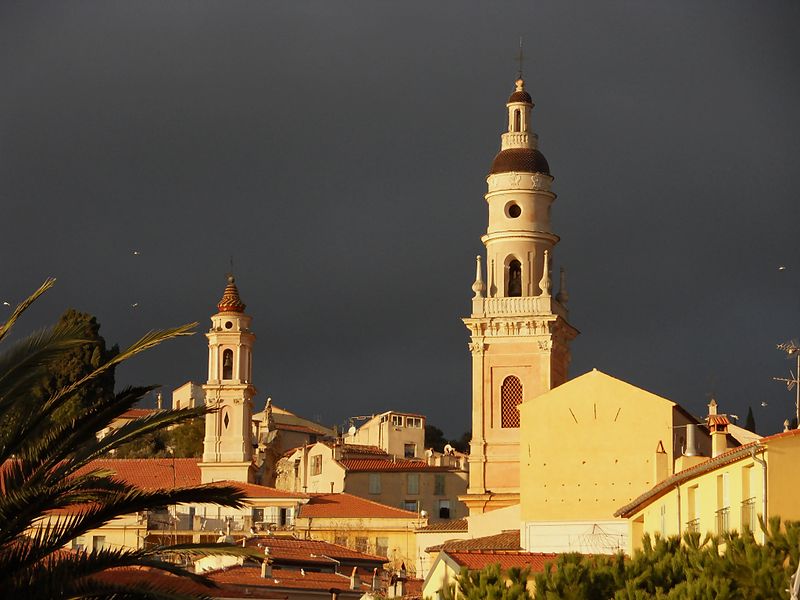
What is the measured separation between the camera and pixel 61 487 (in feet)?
76.2

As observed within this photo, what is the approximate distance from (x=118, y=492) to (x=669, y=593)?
9.29 metres

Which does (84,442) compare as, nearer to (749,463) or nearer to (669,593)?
(669,593)

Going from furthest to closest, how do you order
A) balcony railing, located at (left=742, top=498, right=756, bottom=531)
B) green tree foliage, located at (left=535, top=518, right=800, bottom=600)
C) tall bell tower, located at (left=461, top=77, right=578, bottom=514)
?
tall bell tower, located at (left=461, top=77, right=578, bottom=514), balcony railing, located at (left=742, top=498, right=756, bottom=531), green tree foliage, located at (left=535, top=518, right=800, bottom=600)

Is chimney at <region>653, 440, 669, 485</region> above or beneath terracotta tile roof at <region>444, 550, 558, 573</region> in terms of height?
above

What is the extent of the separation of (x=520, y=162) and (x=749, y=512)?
53453mm

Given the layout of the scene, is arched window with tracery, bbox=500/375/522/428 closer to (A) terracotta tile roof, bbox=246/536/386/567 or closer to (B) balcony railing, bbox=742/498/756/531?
(A) terracotta tile roof, bbox=246/536/386/567

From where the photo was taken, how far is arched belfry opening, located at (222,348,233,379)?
110 meters

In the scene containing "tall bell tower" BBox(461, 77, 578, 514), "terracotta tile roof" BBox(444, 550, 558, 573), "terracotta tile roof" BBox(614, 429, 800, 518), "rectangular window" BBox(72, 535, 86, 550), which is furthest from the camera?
"tall bell tower" BBox(461, 77, 578, 514)

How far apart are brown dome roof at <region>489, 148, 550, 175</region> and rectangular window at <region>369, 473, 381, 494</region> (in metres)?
25.0

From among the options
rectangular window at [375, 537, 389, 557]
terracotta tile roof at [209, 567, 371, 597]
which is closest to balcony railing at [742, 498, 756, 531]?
terracotta tile roof at [209, 567, 371, 597]

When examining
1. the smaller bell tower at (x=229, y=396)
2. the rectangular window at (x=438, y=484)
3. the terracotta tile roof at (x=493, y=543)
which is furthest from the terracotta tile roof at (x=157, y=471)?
A: the terracotta tile roof at (x=493, y=543)

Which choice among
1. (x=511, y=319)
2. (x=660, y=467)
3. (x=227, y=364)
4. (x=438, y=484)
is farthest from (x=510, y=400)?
(x=660, y=467)

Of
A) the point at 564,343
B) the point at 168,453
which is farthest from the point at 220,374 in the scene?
the point at 564,343

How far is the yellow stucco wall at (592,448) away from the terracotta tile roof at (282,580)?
5.71 metres
